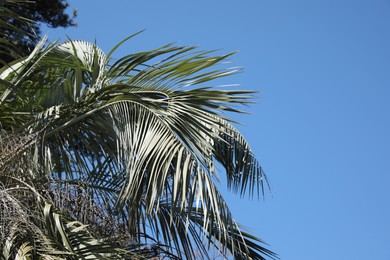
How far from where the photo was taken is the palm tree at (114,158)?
6074 mm

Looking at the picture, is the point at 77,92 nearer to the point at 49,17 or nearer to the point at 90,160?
the point at 90,160

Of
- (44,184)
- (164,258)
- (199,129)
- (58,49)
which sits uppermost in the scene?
(58,49)

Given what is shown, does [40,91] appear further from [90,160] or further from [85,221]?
[85,221]

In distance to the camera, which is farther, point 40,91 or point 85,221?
point 40,91

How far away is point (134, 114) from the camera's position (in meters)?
7.09

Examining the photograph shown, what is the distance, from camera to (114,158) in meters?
7.40

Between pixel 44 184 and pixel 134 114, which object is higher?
pixel 134 114

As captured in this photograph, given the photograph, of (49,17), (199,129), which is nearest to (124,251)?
(199,129)

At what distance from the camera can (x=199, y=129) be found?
6.98 m

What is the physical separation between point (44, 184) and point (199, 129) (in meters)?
1.43

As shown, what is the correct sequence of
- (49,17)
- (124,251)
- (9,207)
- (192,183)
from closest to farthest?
(9,207)
(124,251)
(192,183)
(49,17)

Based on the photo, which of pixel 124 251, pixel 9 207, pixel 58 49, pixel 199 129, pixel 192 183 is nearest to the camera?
pixel 9 207

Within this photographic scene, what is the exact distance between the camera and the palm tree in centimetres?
607

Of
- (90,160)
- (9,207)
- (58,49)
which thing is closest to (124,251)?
(9,207)
